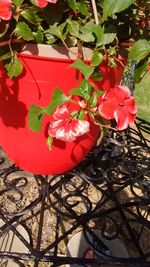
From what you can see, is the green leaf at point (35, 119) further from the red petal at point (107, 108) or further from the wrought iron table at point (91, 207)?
the wrought iron table at point (91, 207)

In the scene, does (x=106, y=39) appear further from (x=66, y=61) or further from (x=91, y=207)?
(x=91, y=207)

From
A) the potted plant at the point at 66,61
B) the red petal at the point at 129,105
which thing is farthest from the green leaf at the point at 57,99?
the red petal at the point at 129,105

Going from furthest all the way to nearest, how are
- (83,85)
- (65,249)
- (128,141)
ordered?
1. (65,249)
2. (128,141)
3. (83,85)

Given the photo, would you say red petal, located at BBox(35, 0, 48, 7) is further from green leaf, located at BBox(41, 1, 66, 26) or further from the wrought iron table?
the wrought iron table

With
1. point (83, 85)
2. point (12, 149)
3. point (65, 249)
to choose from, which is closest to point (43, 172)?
point (12, 149)

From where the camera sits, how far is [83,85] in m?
0.81

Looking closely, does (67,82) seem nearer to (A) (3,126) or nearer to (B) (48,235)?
(A) (3,126)

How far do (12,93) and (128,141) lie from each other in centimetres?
75

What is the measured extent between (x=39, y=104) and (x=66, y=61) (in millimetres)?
127

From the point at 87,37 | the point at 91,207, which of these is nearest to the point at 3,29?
the point at 87,37

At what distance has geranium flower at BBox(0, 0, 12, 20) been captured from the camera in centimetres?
78

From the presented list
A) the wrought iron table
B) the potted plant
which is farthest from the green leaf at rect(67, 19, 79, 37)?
the wrought iron table

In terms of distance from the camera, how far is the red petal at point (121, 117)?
2.63 feet

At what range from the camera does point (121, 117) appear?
2.64 feet
